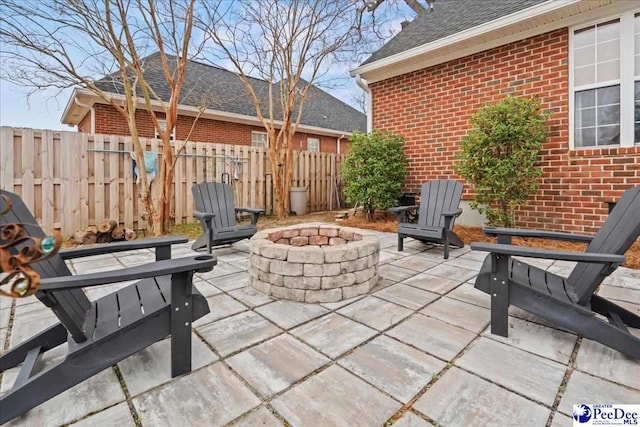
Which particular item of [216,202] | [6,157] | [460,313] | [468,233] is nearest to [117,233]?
[6,157]

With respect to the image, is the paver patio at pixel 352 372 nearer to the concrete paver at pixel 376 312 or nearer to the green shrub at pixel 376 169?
the concrete paver at pixel 376 312

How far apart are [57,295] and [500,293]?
7.84 feet

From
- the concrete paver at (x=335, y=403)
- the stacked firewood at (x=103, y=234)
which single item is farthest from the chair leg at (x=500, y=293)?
the stacked firewood at (x=103, y=234)

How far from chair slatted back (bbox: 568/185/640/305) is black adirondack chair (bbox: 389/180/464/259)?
5.80 ft

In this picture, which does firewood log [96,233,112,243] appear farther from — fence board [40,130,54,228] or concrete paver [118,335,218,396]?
concrete paver [118,335,218,396]

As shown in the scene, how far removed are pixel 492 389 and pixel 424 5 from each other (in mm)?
12482

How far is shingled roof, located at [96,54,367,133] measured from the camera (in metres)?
9.06

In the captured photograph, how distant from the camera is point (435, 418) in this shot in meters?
1.33

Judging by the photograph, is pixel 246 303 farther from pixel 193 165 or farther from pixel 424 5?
pixel 424 5

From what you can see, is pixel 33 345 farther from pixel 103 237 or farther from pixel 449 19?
pixel 449 19

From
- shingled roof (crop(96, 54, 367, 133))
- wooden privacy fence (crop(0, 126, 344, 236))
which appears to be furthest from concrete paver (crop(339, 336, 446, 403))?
shingled roof (crop(96, 54, 367, 133))

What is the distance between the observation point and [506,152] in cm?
470

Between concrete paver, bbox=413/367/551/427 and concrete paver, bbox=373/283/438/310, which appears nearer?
concrete paver, bbox=413/367/551/427

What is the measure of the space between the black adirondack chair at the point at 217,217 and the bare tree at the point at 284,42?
285 cm
